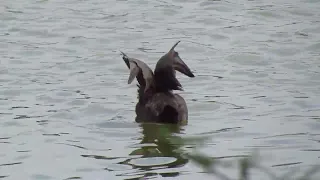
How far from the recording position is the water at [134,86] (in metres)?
6.66

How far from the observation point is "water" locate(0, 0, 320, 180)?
6660mm

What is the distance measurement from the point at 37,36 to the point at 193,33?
2.20m

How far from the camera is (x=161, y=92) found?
25.0 ft

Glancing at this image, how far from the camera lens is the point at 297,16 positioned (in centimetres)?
1282

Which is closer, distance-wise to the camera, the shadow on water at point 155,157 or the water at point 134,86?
the shadow on water at point 155,157

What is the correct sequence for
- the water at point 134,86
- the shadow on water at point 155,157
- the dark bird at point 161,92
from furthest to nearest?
the dark bird at point 161,92 < the water at point 134,86 < the shadow on water at point 155,157

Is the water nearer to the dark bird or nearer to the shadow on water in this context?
the shadow on water

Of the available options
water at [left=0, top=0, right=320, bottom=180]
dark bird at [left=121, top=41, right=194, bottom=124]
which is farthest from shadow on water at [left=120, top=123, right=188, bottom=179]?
dark bird at [left=121, top=41, right=194, bottom=124]

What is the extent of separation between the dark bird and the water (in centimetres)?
14

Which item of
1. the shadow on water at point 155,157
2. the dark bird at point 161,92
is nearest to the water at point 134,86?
the shadow on water at point 155,157

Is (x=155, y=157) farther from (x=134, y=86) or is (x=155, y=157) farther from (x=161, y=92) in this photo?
(x=134, y=86)

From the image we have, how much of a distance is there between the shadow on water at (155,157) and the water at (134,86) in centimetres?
1

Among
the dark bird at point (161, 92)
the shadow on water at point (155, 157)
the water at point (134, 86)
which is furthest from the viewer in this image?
the dark bird at point (161, 92)

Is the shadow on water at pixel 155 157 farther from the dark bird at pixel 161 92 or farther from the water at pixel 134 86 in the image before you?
the dark bird at pixel 161 92
